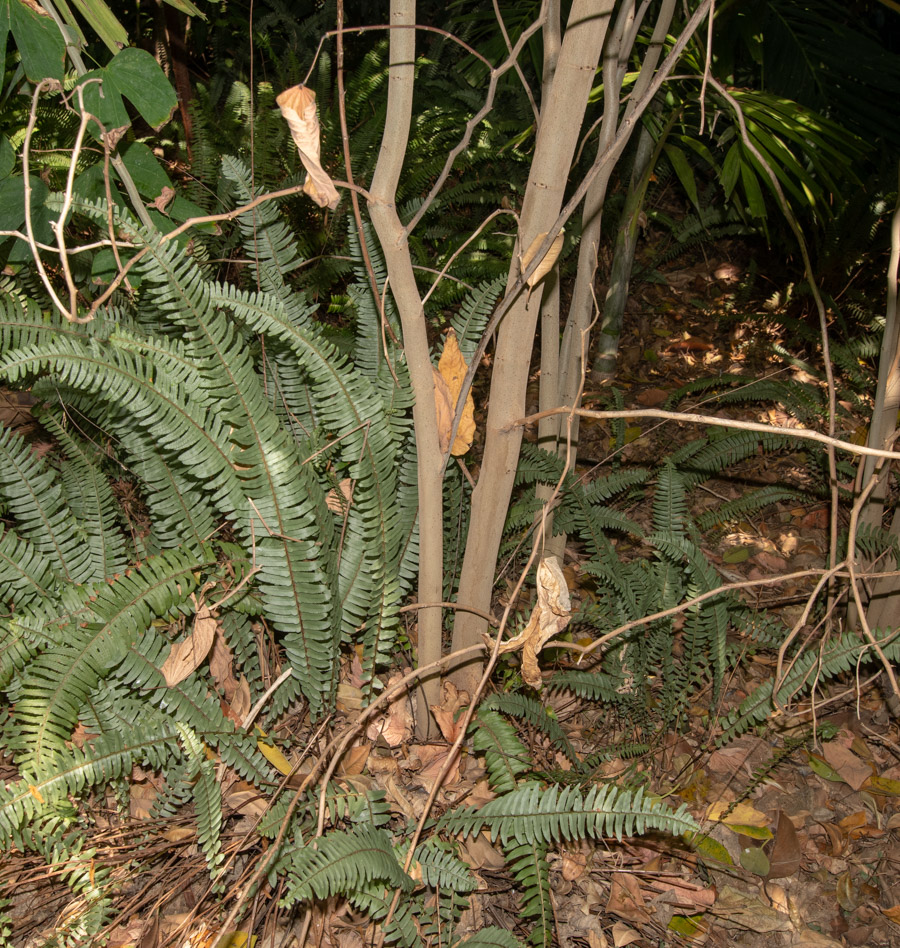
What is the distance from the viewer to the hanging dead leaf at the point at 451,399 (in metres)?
1.41

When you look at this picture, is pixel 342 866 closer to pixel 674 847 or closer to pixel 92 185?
pixel 674 847

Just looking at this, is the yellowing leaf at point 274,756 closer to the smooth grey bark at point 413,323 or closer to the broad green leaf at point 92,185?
the smooth grey bark at point 413,323

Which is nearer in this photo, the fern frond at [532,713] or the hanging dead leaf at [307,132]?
the hanging dead leaf at [307,132]

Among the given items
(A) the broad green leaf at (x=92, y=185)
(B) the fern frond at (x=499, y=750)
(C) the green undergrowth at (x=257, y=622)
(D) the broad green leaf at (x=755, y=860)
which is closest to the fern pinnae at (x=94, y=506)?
(C) the green undergrowth at (x=257, y=622)

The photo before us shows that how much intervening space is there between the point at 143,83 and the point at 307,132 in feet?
1.88

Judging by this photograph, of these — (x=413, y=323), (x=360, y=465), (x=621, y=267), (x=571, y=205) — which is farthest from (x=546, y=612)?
(x=621, y=267)

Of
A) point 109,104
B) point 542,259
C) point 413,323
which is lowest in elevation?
point 413,323

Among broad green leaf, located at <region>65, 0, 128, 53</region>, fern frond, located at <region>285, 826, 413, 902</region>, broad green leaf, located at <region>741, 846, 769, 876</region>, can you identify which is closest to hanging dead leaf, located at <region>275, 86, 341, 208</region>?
broad green leaf, located at <region>65, 0, 128, 53</region>

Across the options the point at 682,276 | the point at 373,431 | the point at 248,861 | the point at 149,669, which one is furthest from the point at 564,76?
the point at 682,276

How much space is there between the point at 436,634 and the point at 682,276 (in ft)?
9.44

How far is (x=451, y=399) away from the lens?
142 cm

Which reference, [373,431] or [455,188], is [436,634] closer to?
[373,431]

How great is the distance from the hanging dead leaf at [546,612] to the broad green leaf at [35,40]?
3.85 feet

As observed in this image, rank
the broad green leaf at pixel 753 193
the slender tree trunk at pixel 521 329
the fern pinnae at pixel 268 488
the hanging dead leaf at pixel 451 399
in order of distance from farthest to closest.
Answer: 1. the broad green leaf at pixel 753 193
2. the hanging dead leaf at pixel 451 399
3. the fern pinnae at pixel 268 488
4. the slender tree trunk at pixel 521 329
